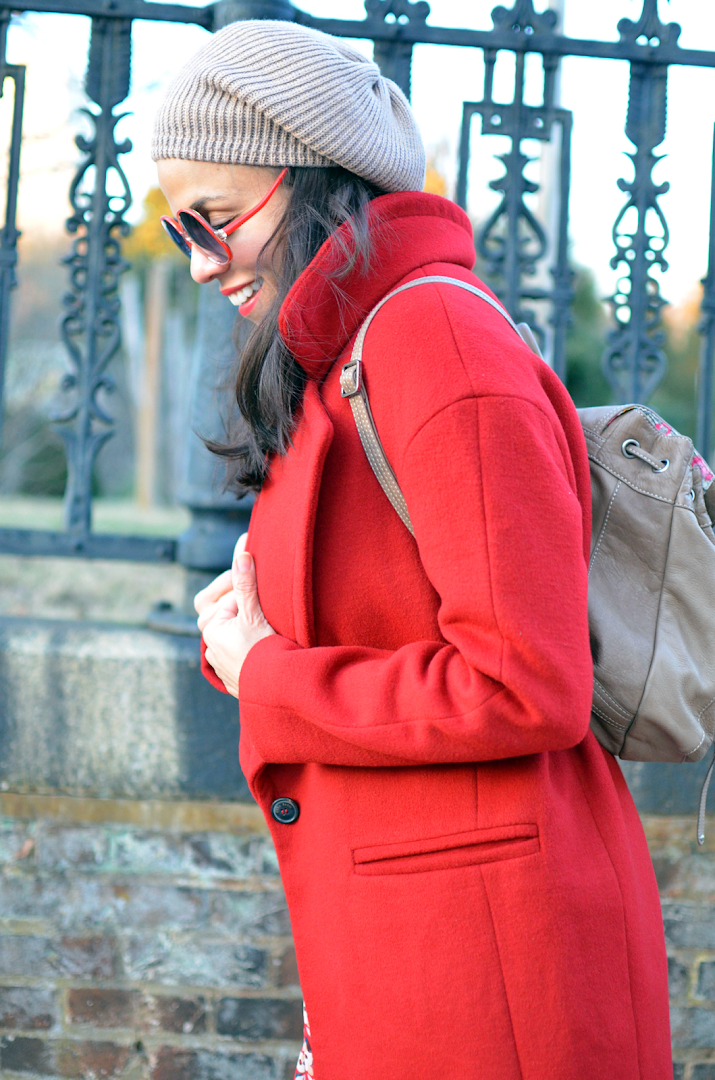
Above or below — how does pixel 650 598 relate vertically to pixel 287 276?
below

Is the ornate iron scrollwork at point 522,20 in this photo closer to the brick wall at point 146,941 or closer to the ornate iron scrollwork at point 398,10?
the ornate iron scrollwork at point 398,10

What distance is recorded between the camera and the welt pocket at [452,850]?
119 centimetres

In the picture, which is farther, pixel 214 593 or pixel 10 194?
pixel 10 194

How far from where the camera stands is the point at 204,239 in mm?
1417

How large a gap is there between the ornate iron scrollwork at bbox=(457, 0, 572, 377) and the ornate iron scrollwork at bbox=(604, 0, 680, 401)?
5.8 inches

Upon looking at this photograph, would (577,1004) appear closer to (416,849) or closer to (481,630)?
(416,849)

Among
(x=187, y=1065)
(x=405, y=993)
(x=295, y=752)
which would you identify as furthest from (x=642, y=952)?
(x=187, y=1065)

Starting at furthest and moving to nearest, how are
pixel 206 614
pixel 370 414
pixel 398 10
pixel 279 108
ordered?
pixel 398 10 → pixel 206 614 → pixel 279 108 → pixel 370 414

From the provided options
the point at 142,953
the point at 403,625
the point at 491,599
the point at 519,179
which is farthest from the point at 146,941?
the point at 519,179

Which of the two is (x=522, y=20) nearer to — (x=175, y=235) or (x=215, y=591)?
(x=175, y=235)

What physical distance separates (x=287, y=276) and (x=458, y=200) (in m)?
1.31

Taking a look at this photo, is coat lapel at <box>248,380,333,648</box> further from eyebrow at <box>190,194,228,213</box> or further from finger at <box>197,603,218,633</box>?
eyebrow at <box>190,194,228,213</box>

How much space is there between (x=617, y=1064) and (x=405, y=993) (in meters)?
0.29

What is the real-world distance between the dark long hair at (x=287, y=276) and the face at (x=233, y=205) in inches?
0.8
